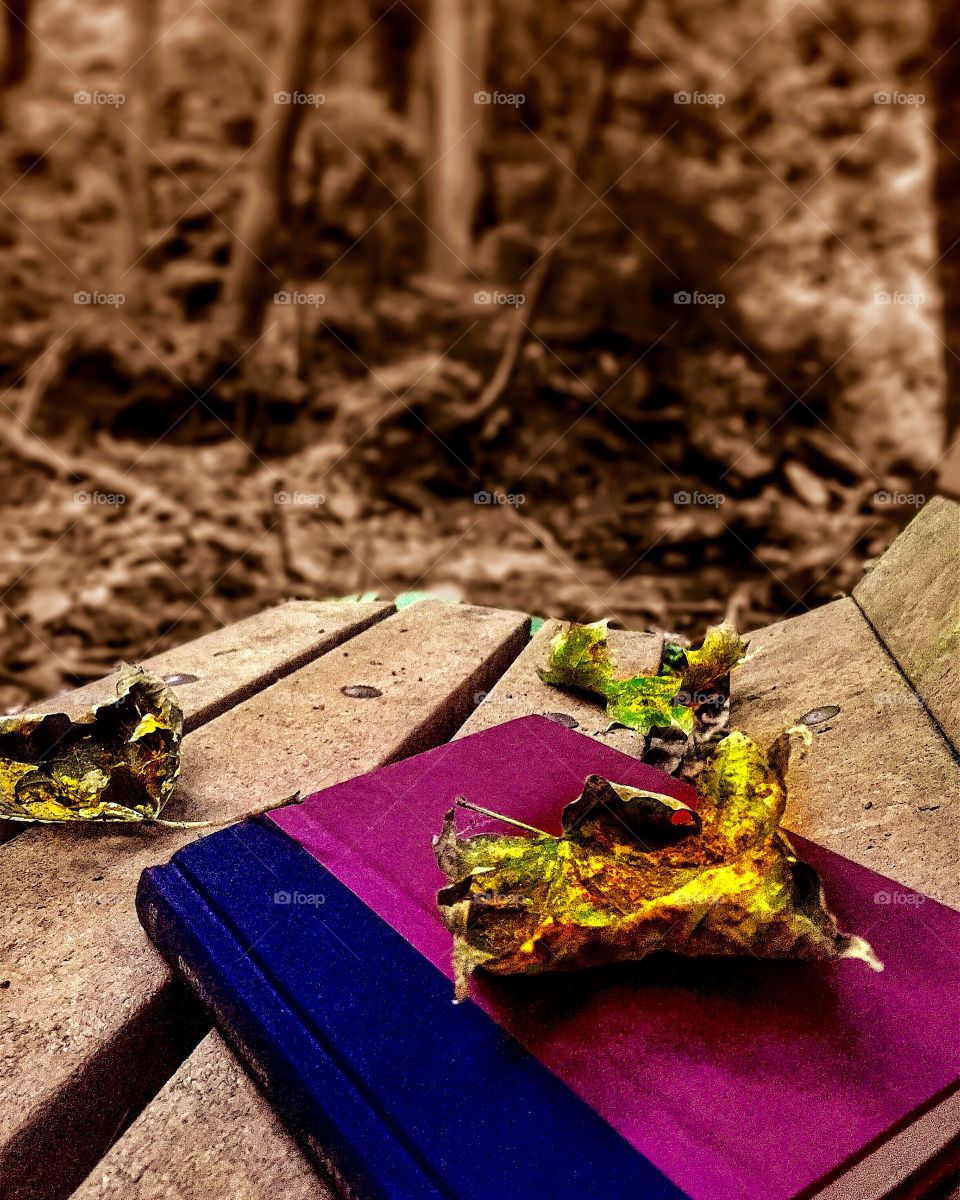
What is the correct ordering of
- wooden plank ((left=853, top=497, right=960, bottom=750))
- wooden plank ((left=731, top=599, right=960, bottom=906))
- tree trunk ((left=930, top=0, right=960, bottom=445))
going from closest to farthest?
wooden plank ((left=731, top=599, right=960, bottom=906)) → wooden plank ((left=853, top=497, right=960, bottom=750)) → tree trunk ((left=930, top=0, right=960, bottom=445))

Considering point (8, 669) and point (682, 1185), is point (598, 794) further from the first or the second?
point (8, 669)

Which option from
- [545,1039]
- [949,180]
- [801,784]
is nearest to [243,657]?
[801,784]

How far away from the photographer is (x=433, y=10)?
2.18m

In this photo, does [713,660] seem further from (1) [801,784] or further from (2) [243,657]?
(2) [243,657]

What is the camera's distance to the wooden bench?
0.58 m

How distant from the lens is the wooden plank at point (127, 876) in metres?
0.63

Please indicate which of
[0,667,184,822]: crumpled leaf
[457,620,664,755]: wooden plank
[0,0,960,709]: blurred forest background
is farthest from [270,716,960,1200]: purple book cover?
[0,0,960,709]: blurred forest background

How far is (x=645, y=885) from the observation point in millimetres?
684

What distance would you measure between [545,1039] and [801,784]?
508 mm

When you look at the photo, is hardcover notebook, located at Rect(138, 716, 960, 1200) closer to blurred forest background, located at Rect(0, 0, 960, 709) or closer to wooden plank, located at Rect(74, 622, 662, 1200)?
wooden plank, located at Rect(74, 622, 662, 1200)

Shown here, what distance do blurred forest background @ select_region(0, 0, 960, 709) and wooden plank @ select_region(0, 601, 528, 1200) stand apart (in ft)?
3.53

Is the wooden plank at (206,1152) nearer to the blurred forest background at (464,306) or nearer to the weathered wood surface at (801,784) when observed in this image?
the weathered wood surface at (801,784)

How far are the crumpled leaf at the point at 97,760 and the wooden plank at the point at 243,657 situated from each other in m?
0.16

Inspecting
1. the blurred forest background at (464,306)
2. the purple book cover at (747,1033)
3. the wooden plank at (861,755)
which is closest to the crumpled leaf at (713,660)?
the wooden plank at (861,755)
